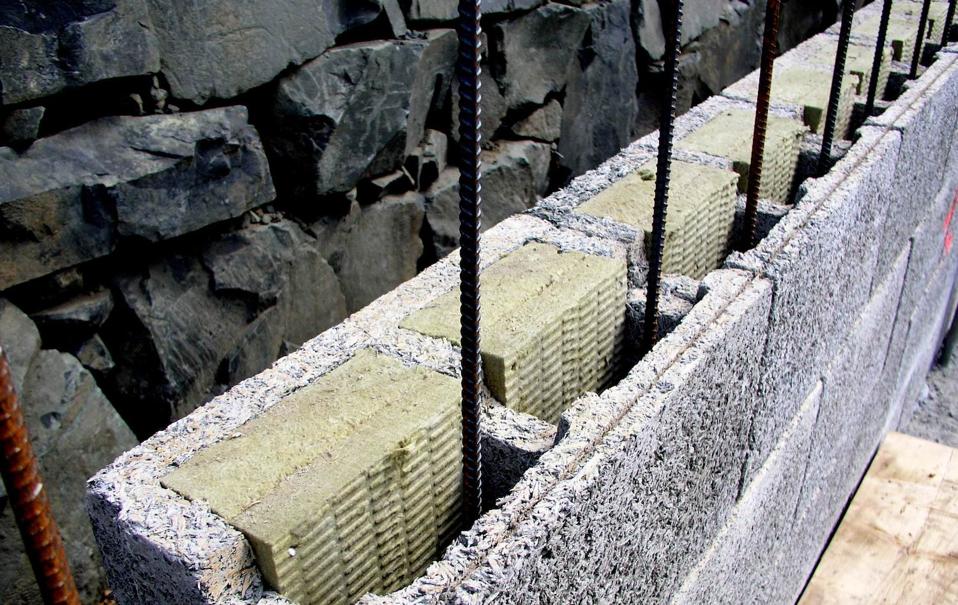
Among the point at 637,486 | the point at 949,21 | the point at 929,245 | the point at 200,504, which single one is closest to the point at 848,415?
the point at 929,245

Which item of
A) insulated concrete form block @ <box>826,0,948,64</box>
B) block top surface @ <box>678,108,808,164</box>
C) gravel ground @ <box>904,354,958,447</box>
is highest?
insulated concrete form block @ <box>826,0,948,64</box>

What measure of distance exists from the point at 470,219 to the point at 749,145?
6.06 ft

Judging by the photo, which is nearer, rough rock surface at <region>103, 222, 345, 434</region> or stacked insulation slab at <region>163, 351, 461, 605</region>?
stacked insulation slab at <region>163, 351, 461, 605</region>

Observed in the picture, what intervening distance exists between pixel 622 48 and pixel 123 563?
4222 mm

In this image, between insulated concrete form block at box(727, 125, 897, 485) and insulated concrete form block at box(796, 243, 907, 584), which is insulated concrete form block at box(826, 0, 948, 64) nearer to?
insulated concrete form block at box(796, 243, 907, 584)

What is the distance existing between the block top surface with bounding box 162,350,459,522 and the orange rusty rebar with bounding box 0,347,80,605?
2.29 feet

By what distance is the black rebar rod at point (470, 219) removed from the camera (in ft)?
3.62

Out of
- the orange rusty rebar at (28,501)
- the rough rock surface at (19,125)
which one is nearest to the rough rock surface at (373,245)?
the rough rock surface at (19,125)

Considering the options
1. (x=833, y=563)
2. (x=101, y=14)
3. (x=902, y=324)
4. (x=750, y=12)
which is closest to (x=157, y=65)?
(x=101, y=14)

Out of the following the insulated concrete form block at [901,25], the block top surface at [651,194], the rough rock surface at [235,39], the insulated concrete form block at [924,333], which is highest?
the rough rock surface at [235,39]

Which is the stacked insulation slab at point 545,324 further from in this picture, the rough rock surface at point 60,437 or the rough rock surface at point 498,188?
the rough rock surface at point 498,188

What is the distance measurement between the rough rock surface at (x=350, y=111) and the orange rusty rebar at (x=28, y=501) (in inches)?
104

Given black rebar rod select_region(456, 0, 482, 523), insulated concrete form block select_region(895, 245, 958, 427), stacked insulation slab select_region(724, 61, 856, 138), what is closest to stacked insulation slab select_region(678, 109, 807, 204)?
stacked insulation slab select_region(724, 61, 856, 138)

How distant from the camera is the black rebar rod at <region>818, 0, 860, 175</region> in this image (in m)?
2.68
